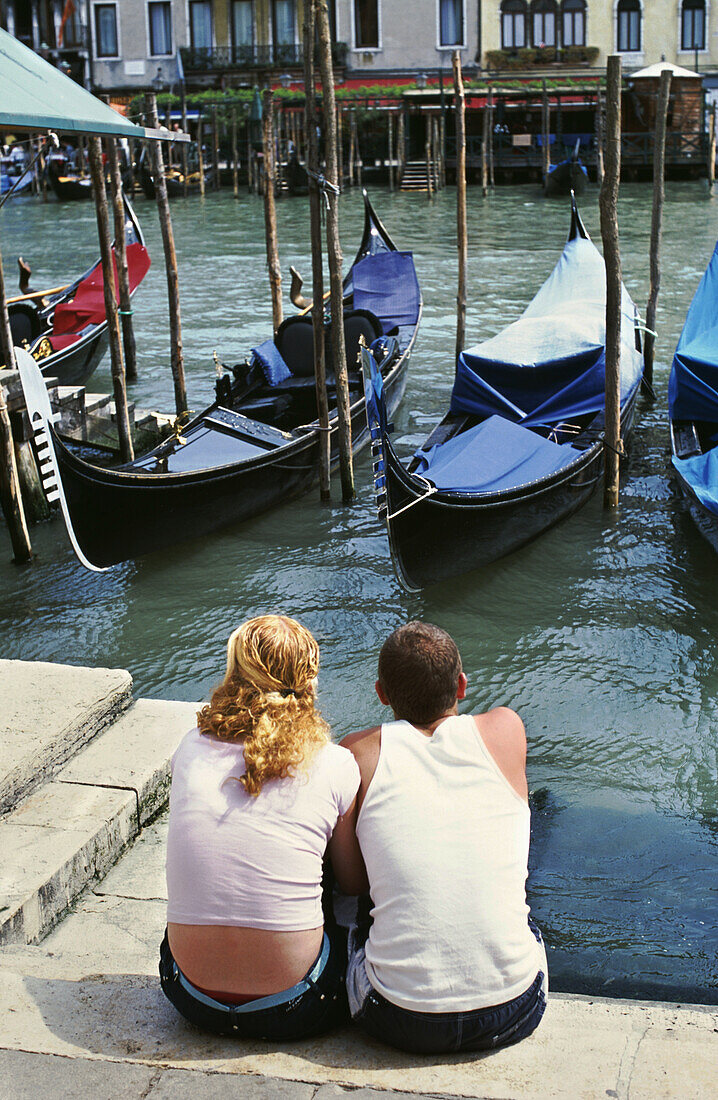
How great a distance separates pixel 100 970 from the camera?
1839 mm

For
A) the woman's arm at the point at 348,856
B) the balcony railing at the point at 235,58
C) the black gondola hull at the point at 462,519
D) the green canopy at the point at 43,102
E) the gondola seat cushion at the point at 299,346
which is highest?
the balcony railing at the point at 235,58

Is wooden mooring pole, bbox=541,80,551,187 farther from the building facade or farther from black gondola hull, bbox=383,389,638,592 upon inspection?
black gondola hull, bbox=383,389,638,592

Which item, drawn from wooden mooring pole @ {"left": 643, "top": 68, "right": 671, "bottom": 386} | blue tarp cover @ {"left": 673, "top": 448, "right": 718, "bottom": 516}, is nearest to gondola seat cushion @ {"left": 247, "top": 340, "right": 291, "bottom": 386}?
wooden mooring pole @ {"left": 643, "top": 68, "right": 671, "bottom": 386}

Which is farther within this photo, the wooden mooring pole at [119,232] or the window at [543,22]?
the window at [543,22]

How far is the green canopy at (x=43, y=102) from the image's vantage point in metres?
2.96

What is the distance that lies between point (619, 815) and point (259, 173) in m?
20.1

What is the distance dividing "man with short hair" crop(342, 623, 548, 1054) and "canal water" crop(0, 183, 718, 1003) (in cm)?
104

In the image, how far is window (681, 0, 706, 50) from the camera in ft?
76.3

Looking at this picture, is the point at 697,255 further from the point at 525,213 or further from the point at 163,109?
the point at 163,109

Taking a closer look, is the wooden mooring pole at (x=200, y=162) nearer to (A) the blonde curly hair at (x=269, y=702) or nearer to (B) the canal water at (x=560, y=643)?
(B) the canal water at (x=560, y=643)

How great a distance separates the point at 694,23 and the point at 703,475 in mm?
21817

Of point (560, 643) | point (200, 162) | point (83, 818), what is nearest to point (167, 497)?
point (560, 643)

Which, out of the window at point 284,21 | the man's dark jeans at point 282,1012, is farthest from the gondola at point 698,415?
the window at point 284,21

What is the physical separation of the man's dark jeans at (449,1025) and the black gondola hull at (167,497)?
313 centimetres
